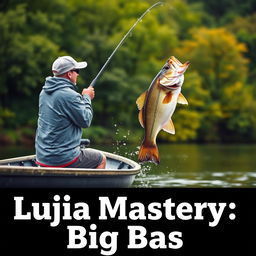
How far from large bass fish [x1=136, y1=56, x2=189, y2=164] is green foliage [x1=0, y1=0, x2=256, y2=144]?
22917mm

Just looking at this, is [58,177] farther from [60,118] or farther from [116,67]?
[116,67]

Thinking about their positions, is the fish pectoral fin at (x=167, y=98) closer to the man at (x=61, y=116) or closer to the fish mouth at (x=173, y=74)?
the fish mouth at (x=173, y=74)

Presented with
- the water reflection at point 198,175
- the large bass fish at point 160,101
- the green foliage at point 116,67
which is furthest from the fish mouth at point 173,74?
the green foliage at point 116,67

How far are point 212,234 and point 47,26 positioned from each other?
1061 inches

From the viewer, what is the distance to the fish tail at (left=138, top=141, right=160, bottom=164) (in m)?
7.00

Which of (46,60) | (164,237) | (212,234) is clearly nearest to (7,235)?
(164,237)

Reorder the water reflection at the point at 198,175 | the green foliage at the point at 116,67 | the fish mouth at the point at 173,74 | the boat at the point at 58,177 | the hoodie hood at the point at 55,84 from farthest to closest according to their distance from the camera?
1. the green foliage at the point at 116,67
2. the water reflection at the point at 198,175
3. the hoodie hood at the point at 55,84
4. the boat at the point at 58,177
5. the fish mouth at the point at 173,74

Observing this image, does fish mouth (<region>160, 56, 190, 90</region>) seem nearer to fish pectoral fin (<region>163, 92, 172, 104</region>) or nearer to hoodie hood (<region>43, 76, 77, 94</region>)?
fish pectoral fin (<region>163, 92, 172, 104</region>)

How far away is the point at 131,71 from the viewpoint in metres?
35.8

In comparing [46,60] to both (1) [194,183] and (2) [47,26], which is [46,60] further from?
(1) [194,183]

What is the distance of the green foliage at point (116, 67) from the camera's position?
3055 centimetres

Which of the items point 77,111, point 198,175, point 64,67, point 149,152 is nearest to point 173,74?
point 149,152

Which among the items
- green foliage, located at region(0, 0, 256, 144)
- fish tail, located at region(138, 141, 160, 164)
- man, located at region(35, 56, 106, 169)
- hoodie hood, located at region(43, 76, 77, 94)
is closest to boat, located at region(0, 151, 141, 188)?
man, located at region(35, 56, 106, 169)

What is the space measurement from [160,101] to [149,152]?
578mm
